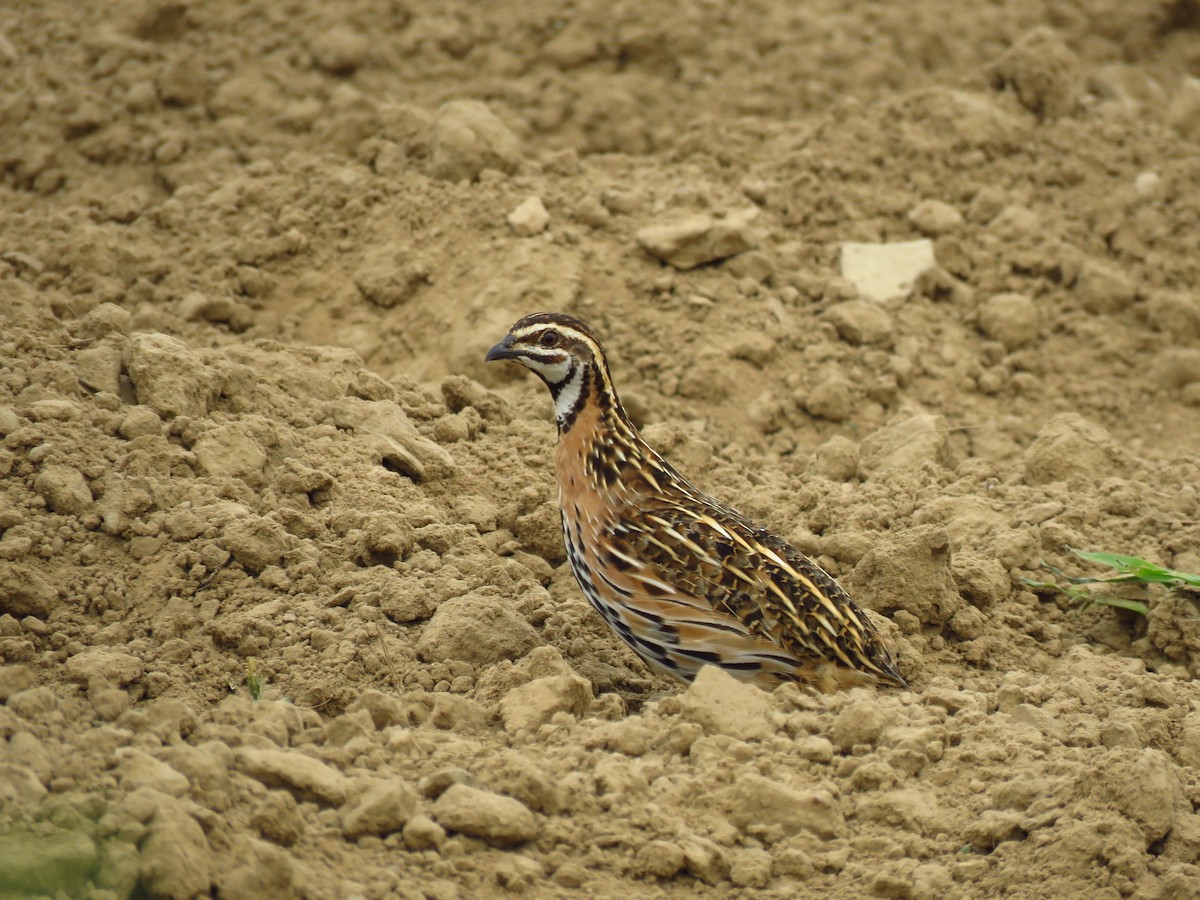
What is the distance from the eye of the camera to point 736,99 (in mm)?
12070

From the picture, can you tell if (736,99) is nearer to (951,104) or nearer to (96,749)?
(951,104)

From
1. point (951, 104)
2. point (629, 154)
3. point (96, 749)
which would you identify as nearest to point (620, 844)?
point (96, 749)

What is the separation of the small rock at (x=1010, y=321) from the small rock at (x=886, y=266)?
1.64ft

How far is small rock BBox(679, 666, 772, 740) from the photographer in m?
5.86

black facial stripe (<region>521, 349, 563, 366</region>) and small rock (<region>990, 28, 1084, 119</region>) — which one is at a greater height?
black facial stripe (<region>521, 349, 563, 366</region>)

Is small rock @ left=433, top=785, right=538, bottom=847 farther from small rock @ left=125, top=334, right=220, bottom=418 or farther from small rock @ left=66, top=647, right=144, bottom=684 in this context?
small rock @ left=125, top=334, right=220, bottom=418

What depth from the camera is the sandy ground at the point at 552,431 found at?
5.29 m

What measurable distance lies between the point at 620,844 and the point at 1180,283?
742cm

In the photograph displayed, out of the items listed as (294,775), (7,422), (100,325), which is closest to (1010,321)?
(100,325)

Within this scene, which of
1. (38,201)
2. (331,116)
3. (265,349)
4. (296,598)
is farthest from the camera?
(331,116)

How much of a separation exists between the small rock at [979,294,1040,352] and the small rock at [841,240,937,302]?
1.64 feet

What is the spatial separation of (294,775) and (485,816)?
25.7 inches

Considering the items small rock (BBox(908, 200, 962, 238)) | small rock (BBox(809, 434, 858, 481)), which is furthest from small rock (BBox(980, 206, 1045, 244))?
small rock (BBox(809, 434, 858, 481))

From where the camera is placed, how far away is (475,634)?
6613 millimetres
